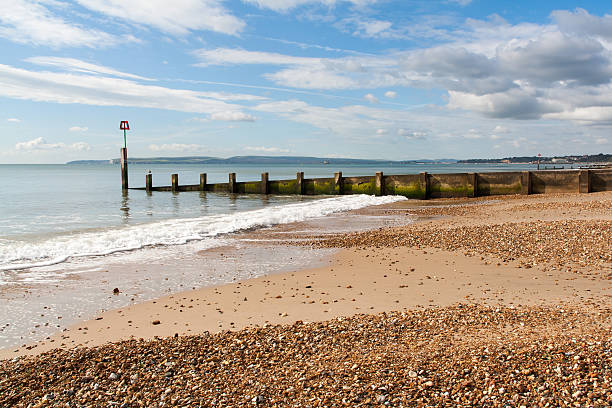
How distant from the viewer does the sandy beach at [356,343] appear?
3379 mm

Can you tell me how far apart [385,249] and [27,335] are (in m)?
6.63

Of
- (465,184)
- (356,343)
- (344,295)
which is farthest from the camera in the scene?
(465,184)

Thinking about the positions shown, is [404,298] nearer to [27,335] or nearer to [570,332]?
[570,332]

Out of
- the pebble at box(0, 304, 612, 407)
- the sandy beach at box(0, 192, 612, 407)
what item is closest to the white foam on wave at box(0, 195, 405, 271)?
the sandy beach at box(0, 192, 612, 407)

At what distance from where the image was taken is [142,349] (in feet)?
14.3

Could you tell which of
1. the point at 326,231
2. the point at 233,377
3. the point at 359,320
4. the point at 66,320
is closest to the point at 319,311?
the point at 359,320

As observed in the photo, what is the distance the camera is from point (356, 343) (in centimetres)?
432

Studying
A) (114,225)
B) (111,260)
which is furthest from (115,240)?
(114,225)

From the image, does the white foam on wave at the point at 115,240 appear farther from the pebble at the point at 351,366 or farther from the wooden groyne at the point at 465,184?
the wooden groyne at the point at 465,184

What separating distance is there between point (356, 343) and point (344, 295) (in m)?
2.05

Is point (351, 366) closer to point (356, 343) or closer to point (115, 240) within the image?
point (356, 343)

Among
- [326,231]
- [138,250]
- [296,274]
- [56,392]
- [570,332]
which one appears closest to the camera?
[56,392]

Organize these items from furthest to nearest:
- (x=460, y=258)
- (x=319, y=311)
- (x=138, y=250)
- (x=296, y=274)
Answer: (x=138, y=250) → (x=460, y=258) → (x=296, y=274) → (x=319, y=311)

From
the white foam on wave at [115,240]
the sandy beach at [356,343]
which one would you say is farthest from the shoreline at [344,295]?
the white foam on wave at [115,240]
